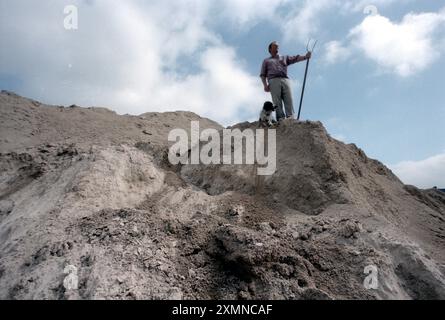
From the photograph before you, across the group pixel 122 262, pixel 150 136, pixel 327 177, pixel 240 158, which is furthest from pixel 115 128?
pixel 122 262

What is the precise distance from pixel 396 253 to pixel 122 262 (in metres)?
2.99

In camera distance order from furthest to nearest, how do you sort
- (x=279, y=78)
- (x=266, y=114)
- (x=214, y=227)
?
1. (x=279, y=78)
2. (x=266, y=114)
3. (x=214, y=227)

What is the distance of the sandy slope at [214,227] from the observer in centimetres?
388

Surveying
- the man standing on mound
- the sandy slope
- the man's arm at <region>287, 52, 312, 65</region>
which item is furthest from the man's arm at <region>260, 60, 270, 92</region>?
the sandy slope

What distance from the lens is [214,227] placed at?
185 inches

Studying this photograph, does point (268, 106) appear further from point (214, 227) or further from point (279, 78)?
point (214, 227)

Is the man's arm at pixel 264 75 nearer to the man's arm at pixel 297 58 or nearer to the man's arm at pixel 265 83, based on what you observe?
the man's arm at pixel 265 83

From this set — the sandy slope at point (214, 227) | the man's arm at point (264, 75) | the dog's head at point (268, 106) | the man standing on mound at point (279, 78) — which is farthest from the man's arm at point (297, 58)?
the sandy slope at point (214, 227)

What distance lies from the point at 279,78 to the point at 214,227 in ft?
13.7

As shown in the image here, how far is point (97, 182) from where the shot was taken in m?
5.69

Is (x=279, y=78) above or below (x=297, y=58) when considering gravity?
below

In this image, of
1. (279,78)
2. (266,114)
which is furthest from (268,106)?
(279,78)

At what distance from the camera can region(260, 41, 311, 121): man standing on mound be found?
7.86 metres

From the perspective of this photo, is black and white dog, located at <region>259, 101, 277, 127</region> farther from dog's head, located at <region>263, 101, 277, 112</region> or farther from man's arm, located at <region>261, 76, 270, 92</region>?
man's arm, located at <region>261, 76, 270, 92</region>
